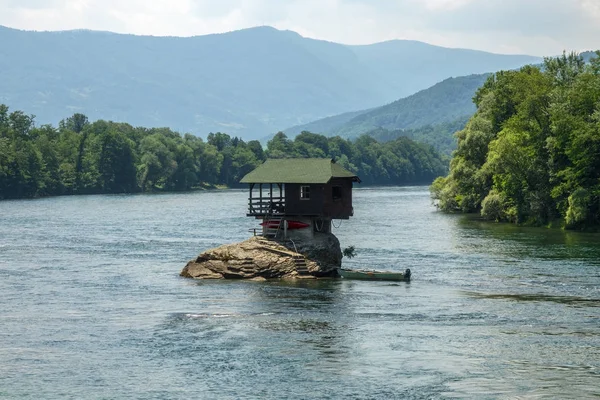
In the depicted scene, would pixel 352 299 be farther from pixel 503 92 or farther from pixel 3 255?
pixel 503 92

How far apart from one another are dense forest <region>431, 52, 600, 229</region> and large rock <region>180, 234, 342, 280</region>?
144 ft

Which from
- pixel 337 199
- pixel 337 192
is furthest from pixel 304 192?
pixel 337 192

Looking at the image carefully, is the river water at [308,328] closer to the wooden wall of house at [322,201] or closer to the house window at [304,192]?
the wooden wall of house at [322,201]

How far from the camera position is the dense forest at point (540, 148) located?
104 m

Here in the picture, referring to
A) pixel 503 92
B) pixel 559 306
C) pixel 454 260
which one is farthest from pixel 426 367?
pixel 503 92

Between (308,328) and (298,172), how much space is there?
70.1 ft

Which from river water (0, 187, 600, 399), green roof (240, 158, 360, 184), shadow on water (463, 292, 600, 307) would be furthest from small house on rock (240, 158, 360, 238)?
shadow on water (463, 292, 600, 307)

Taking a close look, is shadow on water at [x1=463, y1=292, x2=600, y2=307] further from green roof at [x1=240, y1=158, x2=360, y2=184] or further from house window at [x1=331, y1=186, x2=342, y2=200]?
green roof at [x1=240, y1=158, x2=360, y2=184]

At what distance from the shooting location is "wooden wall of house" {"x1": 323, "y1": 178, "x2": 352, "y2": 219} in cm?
7044

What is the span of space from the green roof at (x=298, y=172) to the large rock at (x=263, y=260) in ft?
14.5

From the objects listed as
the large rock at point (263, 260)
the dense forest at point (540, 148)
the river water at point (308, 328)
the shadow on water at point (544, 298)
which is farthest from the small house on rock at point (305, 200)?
the dense forest at point (540, 148)

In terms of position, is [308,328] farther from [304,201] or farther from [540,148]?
[540,148]

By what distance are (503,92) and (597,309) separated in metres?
80.9

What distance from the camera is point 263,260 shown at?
223 ft
